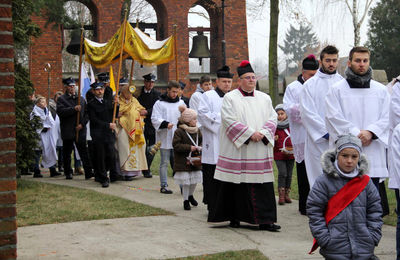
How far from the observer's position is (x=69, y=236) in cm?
764

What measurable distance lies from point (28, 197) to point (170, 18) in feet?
60.0

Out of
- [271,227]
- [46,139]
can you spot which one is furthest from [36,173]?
[271,227]

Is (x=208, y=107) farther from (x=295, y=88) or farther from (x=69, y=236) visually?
(x=69, y=236)

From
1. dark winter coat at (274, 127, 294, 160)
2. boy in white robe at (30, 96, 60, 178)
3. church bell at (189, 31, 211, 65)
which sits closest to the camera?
dark winter coat at (274, 127, 294, 160)

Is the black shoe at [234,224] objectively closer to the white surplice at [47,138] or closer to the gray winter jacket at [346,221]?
the gray winter jacket at [346,221]

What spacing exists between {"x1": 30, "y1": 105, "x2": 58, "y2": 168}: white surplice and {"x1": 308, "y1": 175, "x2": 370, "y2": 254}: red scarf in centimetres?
1042

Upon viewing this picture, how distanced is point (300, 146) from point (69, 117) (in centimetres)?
627

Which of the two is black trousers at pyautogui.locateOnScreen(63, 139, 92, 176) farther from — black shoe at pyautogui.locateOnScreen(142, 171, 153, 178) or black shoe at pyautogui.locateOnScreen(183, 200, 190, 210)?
black shoe at pyautogui.locateOnScreen(183, 200, 190, 210)

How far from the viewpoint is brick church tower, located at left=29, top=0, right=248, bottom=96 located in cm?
2711

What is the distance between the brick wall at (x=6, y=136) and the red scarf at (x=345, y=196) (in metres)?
2.43

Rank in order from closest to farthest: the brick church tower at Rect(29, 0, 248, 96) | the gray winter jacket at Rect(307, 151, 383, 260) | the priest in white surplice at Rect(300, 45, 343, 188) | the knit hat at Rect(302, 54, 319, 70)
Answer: the gray winter jacket at Rect(307, 151, 383, 260)
the priest in white surplice at Rect(300, 45, 343, 188)
the knit hat at Rect(302, 54, 319, 70)
the brick church tower at Rect(29, 0, 248, 96)

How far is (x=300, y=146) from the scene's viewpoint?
31.1 feet

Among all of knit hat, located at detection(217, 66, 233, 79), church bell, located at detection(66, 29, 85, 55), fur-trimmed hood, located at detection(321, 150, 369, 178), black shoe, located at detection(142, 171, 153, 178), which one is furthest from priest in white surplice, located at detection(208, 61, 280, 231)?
church bell, located at detection(66, 29, 85, 55)

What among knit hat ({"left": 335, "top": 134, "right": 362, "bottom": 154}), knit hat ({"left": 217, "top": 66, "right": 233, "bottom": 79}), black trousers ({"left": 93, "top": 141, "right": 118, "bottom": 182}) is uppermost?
knit hat ({"left": 217, "top": 66, "right": 233, "bottom": 79})
